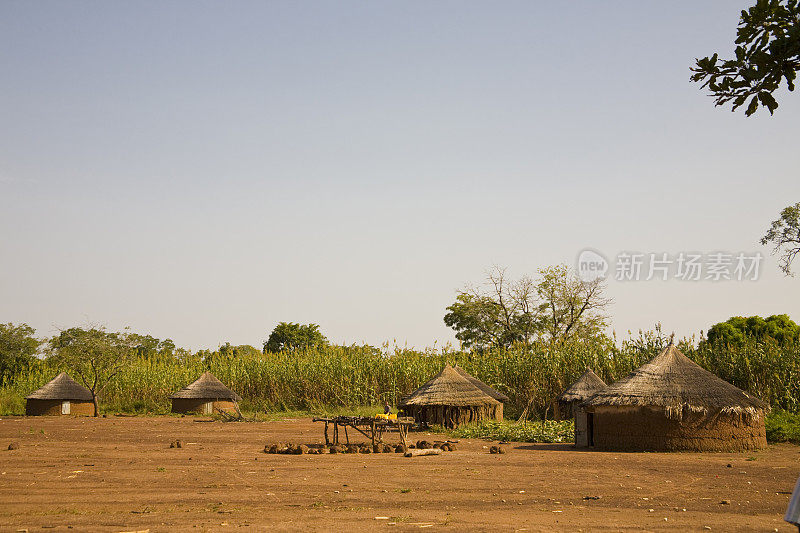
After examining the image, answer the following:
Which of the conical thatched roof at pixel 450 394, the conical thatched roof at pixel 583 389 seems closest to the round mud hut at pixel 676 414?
the conical thatched roof at pixel 583 389

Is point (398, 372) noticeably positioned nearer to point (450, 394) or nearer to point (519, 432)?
point (450, 394)

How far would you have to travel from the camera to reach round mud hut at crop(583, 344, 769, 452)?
18.8 metres

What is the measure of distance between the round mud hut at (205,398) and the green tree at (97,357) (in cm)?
420

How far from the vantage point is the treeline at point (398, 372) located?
24.7m

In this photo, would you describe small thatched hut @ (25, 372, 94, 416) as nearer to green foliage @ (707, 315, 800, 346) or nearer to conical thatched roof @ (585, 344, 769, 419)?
conical thatched roof @ (585, 344, 769, 419)

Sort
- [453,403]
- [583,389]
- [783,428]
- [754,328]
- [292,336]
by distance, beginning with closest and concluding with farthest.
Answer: [783,428] < [453,403] < [583,389] < [754,328] < [292,336]

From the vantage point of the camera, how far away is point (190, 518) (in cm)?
963

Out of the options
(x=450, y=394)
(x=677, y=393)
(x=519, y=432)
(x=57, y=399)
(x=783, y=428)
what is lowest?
(x=519, y=432)

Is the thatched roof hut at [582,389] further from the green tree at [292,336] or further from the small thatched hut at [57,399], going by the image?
the green tree at [292,336]

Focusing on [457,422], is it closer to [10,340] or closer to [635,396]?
[635,396]

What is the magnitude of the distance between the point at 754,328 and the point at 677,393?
2918 cm

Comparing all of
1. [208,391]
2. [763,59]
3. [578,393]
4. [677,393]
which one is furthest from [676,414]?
[208,391]

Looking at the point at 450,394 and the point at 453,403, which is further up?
the point at 450,394

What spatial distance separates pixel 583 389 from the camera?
2531 centimetres
